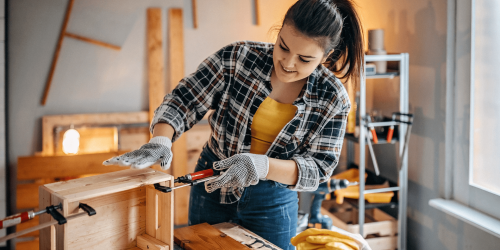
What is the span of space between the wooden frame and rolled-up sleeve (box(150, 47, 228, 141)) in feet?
0.72

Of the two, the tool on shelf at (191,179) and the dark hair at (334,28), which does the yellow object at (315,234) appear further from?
the dark hair at (334,28)

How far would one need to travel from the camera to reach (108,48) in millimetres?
2943

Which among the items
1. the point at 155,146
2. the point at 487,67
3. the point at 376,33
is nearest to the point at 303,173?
the point at 155,146

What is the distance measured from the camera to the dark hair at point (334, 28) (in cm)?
115

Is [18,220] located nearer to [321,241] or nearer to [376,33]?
[321,241]

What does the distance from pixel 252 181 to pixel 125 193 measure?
1.16 feet

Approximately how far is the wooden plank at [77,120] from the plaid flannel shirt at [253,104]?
1.77m

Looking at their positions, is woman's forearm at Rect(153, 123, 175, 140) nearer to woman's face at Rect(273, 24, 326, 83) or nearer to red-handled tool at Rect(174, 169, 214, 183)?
red-handled tool at Rect(174, 169, 214, 183)

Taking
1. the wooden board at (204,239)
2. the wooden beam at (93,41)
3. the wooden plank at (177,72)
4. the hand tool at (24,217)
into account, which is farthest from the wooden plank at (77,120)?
the hand tool at (24,217)

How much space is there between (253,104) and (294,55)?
216 millimetres

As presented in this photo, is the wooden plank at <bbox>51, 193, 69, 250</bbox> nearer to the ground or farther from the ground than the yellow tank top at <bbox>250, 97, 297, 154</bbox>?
nearer to the ground

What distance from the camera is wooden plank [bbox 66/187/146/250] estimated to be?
105 centimetres

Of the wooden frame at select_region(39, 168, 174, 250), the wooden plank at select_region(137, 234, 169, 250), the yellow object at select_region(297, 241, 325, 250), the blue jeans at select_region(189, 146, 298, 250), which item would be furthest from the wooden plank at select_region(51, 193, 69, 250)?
the yellow object at select_region(297, 241, 325, 250)

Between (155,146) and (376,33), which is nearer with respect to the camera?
(155,146)
